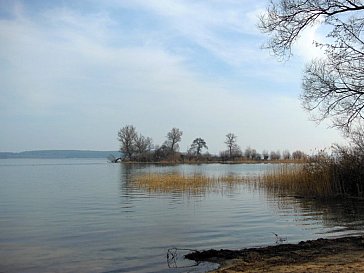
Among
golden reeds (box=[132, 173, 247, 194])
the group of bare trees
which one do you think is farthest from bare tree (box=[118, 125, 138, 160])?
golden reeds (box=[132, 173, 247, 194])

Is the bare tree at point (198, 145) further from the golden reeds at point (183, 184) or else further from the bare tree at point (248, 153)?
the golden reeds at point (183, 184)

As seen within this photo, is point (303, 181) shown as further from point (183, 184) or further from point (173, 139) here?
point (173, 139)

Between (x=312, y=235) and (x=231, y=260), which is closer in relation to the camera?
(x=231, y=260)

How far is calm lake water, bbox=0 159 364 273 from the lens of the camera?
11.1 metres

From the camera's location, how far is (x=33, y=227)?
16.6 meters

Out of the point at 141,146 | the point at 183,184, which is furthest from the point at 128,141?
the point at 183,184

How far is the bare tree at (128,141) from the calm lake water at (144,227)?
290 ft

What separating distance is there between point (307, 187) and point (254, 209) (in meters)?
7.16

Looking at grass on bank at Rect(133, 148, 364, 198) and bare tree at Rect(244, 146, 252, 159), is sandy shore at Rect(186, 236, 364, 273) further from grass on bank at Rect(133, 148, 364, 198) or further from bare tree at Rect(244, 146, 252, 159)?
bare tree at Rect(244, 146, 252, 159)

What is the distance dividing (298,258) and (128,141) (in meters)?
109

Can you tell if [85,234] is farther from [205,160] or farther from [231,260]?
[205,160]

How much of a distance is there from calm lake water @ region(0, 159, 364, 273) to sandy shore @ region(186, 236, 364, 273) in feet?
2.25

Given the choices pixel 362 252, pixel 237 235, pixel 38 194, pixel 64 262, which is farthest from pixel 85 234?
pixel 38 194

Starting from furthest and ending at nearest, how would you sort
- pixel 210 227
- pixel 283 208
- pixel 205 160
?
pixel 205 160 → pixel 283 208 → pixel 210 227
